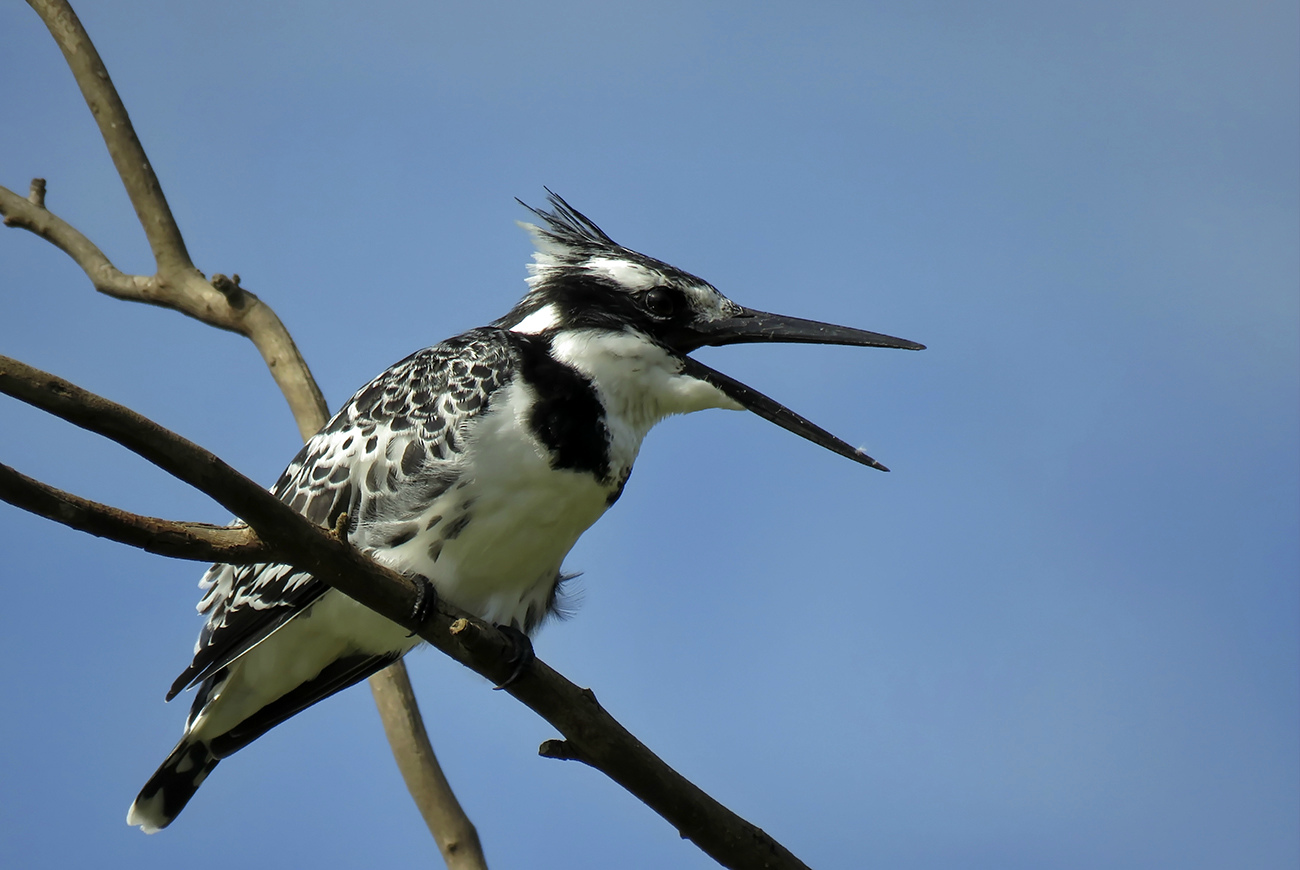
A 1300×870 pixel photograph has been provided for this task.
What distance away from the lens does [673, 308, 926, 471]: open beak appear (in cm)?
356

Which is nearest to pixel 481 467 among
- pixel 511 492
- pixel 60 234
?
pixel 511 492

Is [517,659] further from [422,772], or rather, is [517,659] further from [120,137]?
[120,137]

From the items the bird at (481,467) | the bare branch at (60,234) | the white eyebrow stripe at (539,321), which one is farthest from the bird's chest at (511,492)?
the bare branch at (60,234)

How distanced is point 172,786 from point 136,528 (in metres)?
1.92

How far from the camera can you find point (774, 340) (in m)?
3.66

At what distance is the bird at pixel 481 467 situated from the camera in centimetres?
316

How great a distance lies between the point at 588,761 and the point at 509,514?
742mm

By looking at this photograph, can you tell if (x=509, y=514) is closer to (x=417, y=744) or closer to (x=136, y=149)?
(x=417, y=744)

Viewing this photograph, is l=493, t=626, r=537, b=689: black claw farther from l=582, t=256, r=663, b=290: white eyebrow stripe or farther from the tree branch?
the tree branch

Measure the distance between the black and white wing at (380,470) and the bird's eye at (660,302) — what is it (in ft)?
1.61

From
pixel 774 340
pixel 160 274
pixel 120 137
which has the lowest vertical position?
pixel 160 274

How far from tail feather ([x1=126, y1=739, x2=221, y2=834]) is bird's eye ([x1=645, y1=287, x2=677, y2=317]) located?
2061 mm

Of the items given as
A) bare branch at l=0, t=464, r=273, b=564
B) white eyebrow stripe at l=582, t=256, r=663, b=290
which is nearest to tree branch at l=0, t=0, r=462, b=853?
white eyebrow stripe at l=582, t=256, r=663, b=290

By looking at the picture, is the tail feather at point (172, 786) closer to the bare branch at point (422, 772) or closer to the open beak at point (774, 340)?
the bare branch at point (422, 772)
